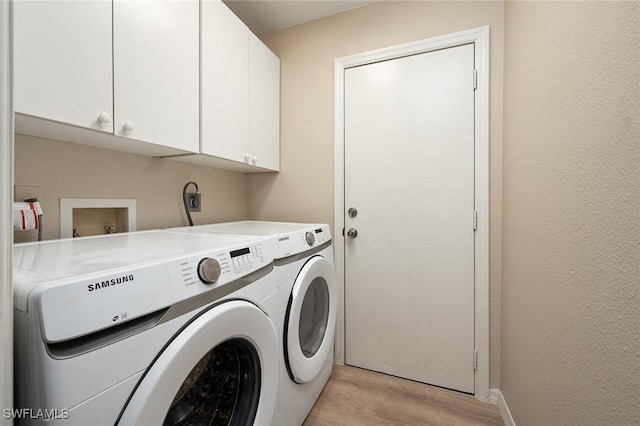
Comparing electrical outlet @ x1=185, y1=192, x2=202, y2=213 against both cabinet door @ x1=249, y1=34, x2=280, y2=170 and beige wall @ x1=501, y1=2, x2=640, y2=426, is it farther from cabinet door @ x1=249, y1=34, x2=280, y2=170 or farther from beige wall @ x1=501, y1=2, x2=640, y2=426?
beige wall @ x1=501, y1=2, x2=640, y2=426

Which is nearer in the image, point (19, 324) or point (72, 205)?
point (19, 324)

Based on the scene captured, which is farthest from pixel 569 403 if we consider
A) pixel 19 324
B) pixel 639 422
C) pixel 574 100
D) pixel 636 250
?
pixel 19 324

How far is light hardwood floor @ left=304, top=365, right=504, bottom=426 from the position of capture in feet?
4.32

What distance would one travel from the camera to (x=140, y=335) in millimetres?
514

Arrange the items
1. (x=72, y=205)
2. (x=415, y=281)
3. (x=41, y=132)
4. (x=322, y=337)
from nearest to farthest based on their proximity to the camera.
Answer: (x=41, y=132)
(x=72, y=205)
(x=322, y=337)
(x=415, y=281)

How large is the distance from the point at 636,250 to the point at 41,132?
65.2 inches

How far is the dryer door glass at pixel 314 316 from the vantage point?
1.32 meters

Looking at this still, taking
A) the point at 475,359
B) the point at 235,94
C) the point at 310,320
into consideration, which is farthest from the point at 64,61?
the point at 475,359

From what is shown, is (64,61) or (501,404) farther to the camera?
(501,404)

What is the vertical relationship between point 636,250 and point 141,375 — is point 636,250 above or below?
above

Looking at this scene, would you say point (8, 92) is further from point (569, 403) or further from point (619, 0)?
point (569, 403)

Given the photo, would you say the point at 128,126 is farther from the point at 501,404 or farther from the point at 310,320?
the point at 501,404

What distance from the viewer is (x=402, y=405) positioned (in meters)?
1.42

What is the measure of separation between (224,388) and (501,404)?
1.44m
